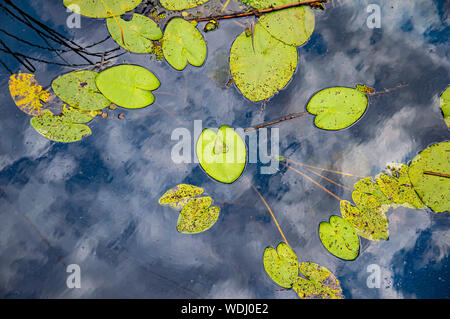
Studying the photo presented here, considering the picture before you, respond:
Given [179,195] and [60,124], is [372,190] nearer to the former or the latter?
[179,195]

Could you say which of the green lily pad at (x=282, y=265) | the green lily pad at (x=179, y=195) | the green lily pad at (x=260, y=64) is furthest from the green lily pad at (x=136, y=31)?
the green lily pad at (x=282, y=265)

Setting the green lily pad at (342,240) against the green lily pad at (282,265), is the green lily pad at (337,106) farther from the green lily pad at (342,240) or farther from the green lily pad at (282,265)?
the green lily pad at (282,265)

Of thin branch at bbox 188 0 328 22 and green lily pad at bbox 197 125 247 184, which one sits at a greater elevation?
thin branch at bbox 188 0 328 22

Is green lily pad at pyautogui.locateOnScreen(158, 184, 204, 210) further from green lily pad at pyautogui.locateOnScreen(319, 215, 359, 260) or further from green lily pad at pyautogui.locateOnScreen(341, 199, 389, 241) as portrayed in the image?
green lily pad at pyautogui.locateOnScreen(341, 199, 389, 241)

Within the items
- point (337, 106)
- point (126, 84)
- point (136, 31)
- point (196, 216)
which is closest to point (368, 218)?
point (337, 106)

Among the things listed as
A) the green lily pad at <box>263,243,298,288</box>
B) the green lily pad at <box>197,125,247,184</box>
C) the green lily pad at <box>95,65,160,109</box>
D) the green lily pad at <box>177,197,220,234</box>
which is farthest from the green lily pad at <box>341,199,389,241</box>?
A: the green lily pad at <box>95,65,160,109</box>

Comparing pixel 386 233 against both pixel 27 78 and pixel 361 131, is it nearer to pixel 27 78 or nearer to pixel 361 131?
pixel 361 131
